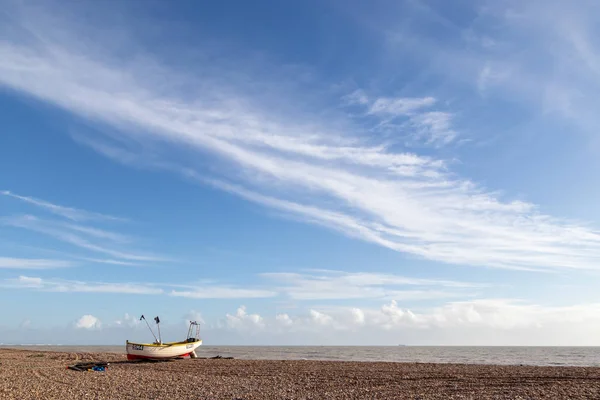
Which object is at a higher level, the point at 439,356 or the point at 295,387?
the point at 295,387

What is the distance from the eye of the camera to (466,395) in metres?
24.1

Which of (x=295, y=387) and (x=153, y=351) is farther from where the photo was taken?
(x=153, y=351)

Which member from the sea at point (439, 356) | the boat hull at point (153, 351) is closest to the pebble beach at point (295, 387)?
the boat hull at point (153, 351)

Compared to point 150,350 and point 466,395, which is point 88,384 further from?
point 150,350

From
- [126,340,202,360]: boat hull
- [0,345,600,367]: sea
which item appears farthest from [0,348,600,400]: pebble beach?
[0,345,600,367]: sea

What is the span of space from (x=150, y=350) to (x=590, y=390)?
39783mm

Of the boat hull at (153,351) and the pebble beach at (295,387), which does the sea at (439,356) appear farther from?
the pebble beach at (295,387)

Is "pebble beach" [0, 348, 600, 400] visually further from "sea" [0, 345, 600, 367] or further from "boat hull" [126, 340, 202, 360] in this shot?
"sea" [0, 345, 600, 367]

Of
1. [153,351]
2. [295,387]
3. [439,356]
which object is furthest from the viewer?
[439,356]

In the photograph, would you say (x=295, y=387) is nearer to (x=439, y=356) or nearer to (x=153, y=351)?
(x=153, y=351)

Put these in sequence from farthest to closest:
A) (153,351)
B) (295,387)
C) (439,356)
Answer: (439,356) → (153,351) → (295,387)

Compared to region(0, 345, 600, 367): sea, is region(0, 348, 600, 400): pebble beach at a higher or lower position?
higher

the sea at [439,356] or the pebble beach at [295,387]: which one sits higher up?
the pebble beach at [295,387]

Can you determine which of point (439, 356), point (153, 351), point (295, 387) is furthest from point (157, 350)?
point (439, 356)
